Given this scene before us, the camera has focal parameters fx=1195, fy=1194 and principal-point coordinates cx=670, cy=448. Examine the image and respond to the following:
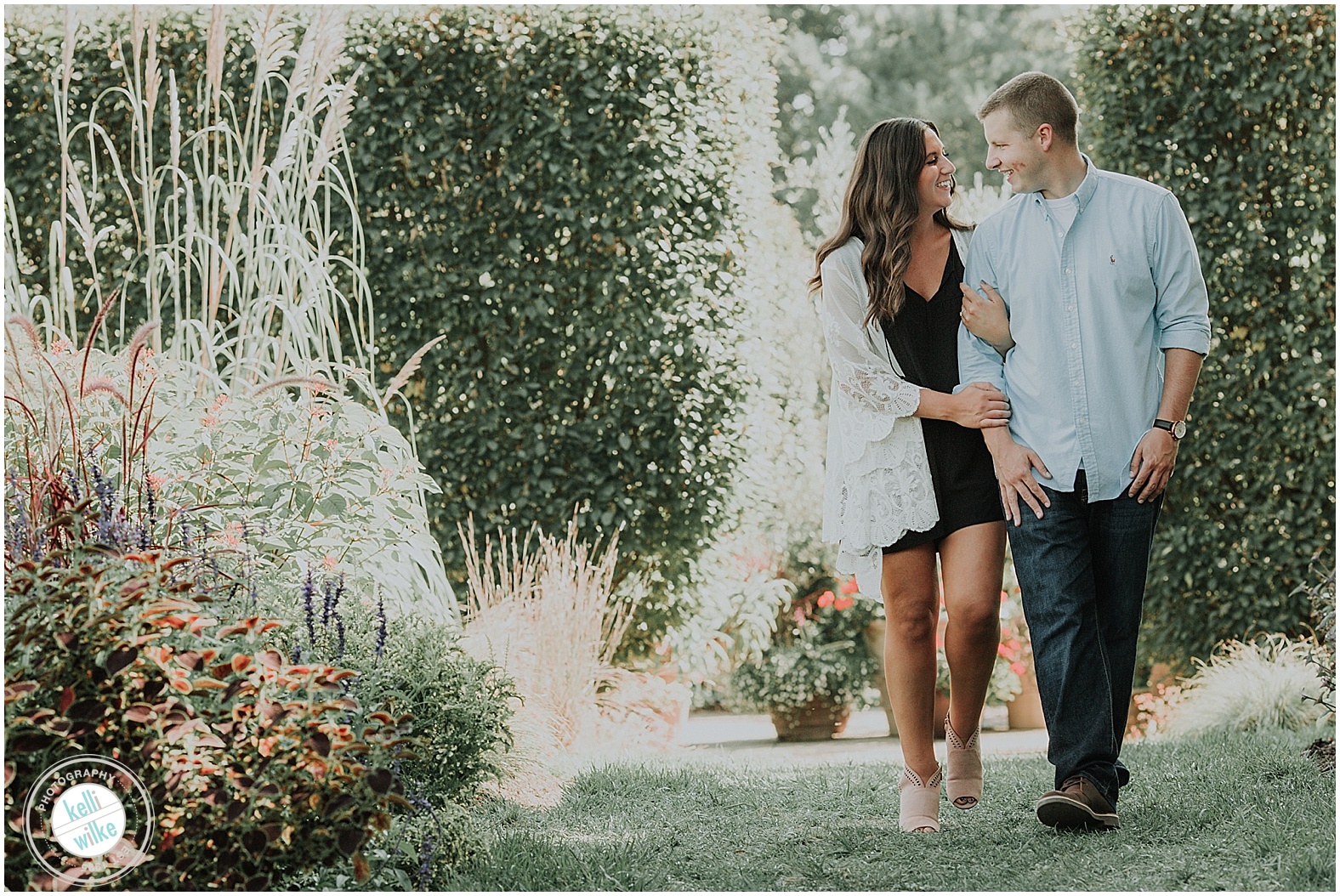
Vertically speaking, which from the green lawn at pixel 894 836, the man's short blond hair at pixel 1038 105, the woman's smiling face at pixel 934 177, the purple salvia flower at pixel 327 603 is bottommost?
the green lawn at pixel 894 836

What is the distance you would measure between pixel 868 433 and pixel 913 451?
109 millimetres

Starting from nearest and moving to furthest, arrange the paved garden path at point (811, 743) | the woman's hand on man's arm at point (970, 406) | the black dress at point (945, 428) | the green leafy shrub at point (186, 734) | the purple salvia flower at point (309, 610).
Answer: the green leafy shrub at point (186, 734) → the purple salvia flower at point (309, 610) → the woman's hand on man's arm at point (970, 406) → the black dress at point (945, 428) → the paved garden path at point (811, 743)

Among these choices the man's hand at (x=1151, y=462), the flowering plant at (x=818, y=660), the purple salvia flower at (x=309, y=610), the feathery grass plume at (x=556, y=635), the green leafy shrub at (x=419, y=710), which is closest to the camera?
the green leafy shrub at (x=419, y=710)

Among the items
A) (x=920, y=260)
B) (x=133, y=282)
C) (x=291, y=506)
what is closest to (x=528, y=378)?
(x=133, y=282)

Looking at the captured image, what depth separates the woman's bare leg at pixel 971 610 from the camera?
2.68 m

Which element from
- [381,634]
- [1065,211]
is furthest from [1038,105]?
[381,634]

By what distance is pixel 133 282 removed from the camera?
185 inches

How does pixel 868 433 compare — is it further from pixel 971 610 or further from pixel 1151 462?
pixel 1151 462

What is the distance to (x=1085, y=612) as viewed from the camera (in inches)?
100

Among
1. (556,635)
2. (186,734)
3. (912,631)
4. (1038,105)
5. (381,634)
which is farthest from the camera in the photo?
(556,635)

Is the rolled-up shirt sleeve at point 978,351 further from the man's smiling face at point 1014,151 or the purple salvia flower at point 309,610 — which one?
the purple salvia flower at point 309,610

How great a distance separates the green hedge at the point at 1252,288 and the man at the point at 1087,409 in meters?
2.31

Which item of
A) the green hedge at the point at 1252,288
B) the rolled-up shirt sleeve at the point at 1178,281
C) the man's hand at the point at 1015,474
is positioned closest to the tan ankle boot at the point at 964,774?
the man's hand at the point at 1015,474

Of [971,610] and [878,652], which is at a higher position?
[971,610]
